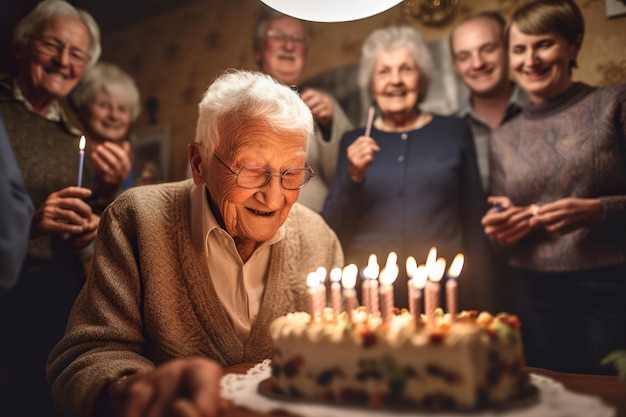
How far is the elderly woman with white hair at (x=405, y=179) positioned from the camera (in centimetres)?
204

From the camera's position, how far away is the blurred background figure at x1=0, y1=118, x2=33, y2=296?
3.66ft

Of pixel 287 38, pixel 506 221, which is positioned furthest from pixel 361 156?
pixel 287 38

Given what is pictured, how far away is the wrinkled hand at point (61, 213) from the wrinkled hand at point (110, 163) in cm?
25

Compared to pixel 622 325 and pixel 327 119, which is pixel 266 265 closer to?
pixel 327 119

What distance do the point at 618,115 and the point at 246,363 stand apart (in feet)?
5.09

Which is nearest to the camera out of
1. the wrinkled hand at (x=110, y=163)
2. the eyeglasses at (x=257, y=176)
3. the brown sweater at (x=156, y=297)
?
the brown sweater at (x=156, y=297)

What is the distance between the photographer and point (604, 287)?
175 cm

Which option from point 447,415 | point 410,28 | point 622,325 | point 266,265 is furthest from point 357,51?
point 447,415

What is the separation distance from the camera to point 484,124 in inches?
80.7

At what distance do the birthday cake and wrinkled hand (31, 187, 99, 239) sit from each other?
1237 millimetres

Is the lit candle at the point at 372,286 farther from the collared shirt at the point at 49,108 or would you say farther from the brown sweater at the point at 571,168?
the collared shirt at the point at 49,108

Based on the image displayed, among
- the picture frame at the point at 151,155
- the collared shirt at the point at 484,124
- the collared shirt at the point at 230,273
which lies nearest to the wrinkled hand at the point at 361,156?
the collared shirt at the point at 484,124

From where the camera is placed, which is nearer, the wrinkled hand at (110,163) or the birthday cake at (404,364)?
the birthday cake at (404,364)

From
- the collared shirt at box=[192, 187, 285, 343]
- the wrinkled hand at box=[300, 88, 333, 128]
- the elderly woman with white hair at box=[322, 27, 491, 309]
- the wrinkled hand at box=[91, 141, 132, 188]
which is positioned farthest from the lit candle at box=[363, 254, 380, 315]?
the wrinkled hand at box=[91, 141, 132, 188]
